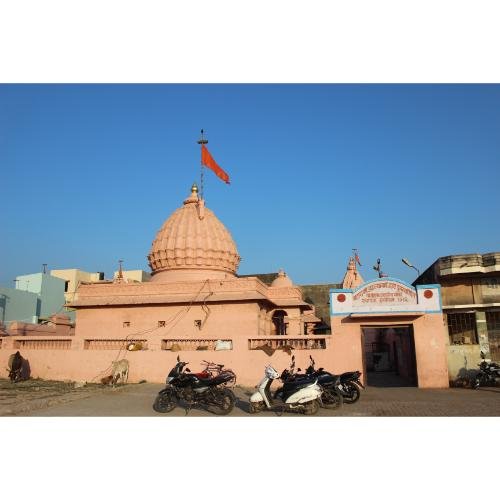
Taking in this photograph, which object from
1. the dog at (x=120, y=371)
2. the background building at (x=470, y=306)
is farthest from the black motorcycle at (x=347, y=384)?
the dog at (x=120, y=371)

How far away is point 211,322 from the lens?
763 inches

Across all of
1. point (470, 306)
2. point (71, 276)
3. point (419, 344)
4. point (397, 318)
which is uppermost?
point (71, 276)

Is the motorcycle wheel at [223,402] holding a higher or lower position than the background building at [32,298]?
lower

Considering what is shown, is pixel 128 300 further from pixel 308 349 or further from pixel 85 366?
pixel 308 349

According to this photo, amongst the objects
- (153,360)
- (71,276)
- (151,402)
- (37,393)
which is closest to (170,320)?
(153,360)

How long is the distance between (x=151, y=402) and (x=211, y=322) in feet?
22.8

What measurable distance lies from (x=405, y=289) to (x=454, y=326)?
2630 millimetres

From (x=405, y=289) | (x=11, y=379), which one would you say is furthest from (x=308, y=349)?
(x=11, y=379)

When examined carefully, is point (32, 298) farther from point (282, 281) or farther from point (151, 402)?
point (151, 402)

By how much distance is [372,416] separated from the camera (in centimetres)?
1002

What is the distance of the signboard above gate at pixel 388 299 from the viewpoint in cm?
1620

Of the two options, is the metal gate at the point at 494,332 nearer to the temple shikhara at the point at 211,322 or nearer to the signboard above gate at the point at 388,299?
the temple shikhara at the point at 211,322

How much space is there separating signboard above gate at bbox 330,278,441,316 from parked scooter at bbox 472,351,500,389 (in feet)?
7.56

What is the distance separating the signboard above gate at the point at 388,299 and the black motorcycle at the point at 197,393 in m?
6.57
